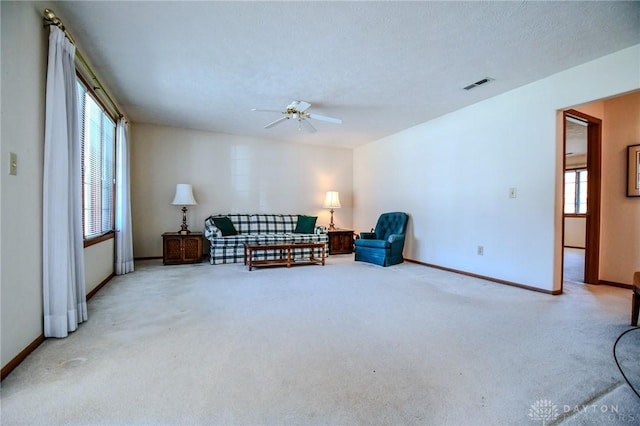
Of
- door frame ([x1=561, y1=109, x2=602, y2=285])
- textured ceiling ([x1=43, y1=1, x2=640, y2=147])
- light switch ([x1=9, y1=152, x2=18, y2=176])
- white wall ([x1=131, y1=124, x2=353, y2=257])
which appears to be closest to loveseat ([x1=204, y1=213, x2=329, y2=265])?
white wall ([x1=131, y1=124, x2=353, y2=257])

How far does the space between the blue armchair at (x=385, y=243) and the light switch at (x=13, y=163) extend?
425 centimetres

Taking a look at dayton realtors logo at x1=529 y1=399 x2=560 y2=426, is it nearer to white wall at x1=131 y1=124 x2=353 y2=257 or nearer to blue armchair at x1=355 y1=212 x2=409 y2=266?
blue armchair at x1=355 y1=212 x2=409 y2=266

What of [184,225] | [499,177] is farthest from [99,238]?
[499,177]

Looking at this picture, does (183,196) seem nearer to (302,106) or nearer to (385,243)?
(302,106)

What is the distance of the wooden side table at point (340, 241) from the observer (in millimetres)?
6160

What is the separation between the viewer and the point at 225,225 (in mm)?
5422

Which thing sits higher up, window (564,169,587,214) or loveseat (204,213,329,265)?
window (564,169,587,214)

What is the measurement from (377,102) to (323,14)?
1.98m

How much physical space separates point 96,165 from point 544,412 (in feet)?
15.0

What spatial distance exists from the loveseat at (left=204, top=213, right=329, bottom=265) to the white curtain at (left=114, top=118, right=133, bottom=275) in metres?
1.21

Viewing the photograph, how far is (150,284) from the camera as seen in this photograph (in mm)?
3627

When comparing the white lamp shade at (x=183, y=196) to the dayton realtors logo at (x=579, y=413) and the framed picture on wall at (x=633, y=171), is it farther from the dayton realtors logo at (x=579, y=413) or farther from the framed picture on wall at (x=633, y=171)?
the framed picture on wall at (x=633, y=171)

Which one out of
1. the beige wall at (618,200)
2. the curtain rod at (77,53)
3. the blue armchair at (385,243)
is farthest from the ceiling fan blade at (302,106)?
the beige wall at (618,200)

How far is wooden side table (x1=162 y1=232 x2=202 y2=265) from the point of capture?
4.84 m
